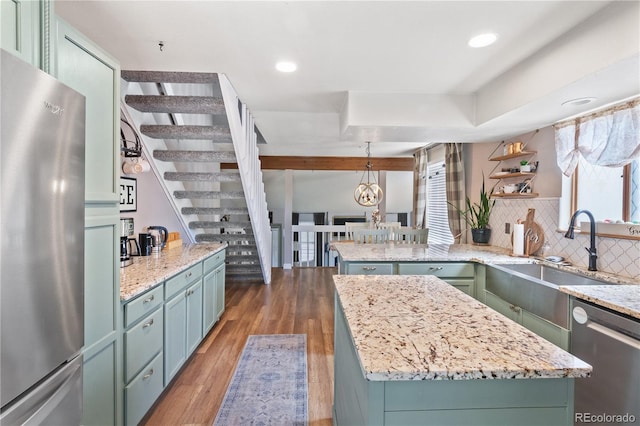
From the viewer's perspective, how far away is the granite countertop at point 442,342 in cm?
80

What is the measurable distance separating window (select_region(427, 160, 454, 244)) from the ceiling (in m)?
2.14

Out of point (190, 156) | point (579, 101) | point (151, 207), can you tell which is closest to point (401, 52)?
point (579, 101)

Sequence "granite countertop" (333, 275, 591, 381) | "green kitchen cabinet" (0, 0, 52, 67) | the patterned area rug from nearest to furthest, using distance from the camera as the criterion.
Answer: "granite countertop" (333, 275, 591, 381) → "green kitchen cabinet" (0, 0, 52, 67) → the patterned area rug

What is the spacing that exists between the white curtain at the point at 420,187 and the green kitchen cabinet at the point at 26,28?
5.34 metres

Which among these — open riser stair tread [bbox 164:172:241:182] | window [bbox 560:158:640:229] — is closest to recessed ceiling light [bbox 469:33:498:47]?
window [bbox 560:158:640:229]

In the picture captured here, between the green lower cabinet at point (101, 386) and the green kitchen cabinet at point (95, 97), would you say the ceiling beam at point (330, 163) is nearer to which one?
the green kitchen cabinet at point (95, 97)

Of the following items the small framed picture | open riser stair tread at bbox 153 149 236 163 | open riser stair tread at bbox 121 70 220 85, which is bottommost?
the small framed picture

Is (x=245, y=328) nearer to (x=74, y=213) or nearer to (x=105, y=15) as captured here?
(x=74, y=213)

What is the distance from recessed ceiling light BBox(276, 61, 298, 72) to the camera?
2.17 metres

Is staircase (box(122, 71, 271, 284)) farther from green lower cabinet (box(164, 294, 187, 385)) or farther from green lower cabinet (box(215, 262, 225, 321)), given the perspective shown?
green lower cabinet (box(164, 294, 187, 385))

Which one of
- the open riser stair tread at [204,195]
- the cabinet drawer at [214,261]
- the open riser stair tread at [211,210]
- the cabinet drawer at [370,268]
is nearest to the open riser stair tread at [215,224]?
the open riser stair tread at [211,210]

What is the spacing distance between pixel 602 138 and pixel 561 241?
0.84 m

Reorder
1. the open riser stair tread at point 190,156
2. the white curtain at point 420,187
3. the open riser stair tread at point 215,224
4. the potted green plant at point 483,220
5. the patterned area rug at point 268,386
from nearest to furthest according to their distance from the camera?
the patterned area rug at point 268,386 < the open riser stair tread at point 190,156 < the potted green plant at point 483,220 < the open riser stair tread at point 215,224 < the white curtain at point 420,187

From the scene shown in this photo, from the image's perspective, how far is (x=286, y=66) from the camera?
7.27 feet
